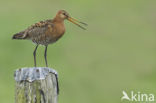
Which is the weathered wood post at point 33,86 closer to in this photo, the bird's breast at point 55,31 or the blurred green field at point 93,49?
the bird's breast at point 55,31

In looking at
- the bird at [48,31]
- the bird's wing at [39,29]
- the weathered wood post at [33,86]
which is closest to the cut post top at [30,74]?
the weathered wood post at [33,86]

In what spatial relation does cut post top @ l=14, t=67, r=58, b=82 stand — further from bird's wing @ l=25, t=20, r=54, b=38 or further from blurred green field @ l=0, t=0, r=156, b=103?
blurred green field @ l=0, t=0, r=156, b=103

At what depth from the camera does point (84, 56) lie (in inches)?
741

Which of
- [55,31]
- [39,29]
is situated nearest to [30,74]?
[55,31]

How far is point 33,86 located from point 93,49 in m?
13.3

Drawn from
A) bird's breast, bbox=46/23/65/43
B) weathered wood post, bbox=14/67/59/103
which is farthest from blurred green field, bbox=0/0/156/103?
weathered wood post, bbox=14/67/59/103

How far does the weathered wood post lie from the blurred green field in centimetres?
743

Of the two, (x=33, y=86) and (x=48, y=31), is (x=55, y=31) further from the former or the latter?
(x=33, y=86)

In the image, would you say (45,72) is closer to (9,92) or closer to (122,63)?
(9,92)

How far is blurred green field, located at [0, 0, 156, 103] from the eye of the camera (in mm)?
15625

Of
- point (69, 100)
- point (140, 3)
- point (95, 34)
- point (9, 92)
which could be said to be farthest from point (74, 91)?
point (140, 3)

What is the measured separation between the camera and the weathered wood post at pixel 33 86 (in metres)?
6.46

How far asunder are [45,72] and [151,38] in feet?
51.8

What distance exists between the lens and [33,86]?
6453 millimetres
